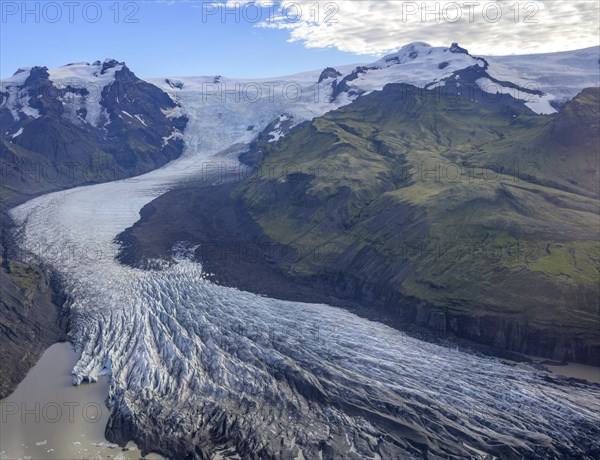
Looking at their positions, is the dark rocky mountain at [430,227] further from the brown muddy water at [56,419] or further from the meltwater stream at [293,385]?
the brown muddy water at [56,419]

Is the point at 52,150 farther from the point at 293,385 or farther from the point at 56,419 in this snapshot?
the point at 293,385

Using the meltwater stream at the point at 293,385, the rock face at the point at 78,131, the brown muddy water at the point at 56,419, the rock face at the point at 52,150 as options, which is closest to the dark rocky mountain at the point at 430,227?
the meltwater stream at the point at 293,385

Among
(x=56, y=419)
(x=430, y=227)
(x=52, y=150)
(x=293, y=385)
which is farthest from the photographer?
(x=52, y=150)

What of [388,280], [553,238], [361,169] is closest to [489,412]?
[388,280]

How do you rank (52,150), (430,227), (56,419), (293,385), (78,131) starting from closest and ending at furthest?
(56,419), (293,385), (430,227), (52,150), (78,131)

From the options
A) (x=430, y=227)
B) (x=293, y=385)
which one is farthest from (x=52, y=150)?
(x=293, y=385)

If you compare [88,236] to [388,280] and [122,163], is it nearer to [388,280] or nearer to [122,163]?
[388,280]

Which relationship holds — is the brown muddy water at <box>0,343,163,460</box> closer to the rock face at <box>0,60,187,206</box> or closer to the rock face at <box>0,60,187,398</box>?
the rock face at <box>0,60,187,398</box>

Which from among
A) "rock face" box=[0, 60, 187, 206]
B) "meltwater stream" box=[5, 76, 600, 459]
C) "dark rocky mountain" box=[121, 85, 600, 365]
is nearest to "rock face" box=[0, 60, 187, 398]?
"rock face" box=[0, 60, 187, 206]
